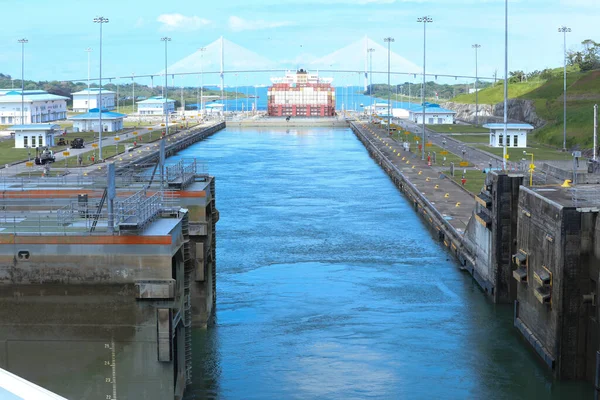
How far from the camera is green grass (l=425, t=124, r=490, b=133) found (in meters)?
100

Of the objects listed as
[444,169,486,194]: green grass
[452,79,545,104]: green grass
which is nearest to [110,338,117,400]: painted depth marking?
[444,169,486,194]: green grass

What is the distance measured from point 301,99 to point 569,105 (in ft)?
242

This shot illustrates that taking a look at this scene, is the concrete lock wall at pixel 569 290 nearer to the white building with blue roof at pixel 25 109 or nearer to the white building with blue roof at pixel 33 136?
the white building with blue roof at pixel 33 136

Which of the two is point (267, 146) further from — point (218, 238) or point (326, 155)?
point (218, 238)

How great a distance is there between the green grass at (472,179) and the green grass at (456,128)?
43616 mm

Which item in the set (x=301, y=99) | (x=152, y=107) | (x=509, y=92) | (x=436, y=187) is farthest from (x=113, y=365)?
(x=301, y=99)

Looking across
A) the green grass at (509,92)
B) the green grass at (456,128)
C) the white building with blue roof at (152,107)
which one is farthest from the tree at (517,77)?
the white building with blue roof at (152,107)

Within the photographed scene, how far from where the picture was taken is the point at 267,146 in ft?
307

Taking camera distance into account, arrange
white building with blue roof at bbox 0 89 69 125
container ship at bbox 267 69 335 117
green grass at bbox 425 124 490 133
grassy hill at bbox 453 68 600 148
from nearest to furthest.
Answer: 1. grassy hill at bbox 453 68 600 148
2. green grass at bbox 425 124 490 133
3. white building with blue roof at bbox 0 89 69 125
4. container ship at bbox 267 69 335 117

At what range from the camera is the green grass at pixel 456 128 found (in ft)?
329

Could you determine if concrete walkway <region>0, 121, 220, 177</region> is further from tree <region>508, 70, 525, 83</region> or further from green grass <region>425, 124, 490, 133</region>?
tree <region>508, 70, 525, 83</region>

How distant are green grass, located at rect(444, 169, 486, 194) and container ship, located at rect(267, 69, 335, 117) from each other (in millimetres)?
99473

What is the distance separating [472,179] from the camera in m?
52.2

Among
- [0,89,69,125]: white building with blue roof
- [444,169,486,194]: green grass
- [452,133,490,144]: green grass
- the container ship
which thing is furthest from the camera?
the container ship
